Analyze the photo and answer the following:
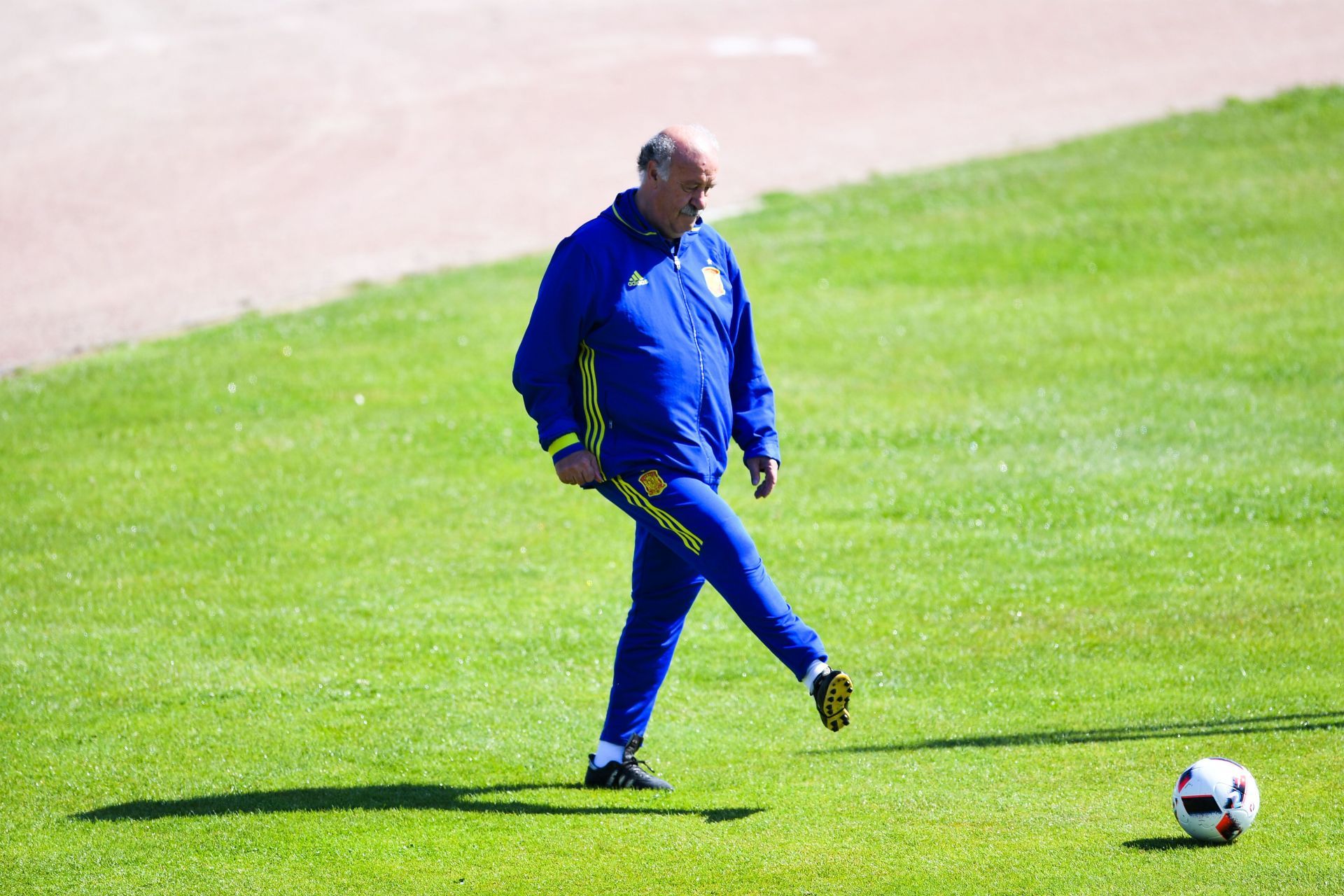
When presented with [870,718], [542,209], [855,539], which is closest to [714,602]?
[855,539]

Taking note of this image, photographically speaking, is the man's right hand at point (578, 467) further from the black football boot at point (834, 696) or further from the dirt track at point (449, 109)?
the dirt track at point (449, 109)

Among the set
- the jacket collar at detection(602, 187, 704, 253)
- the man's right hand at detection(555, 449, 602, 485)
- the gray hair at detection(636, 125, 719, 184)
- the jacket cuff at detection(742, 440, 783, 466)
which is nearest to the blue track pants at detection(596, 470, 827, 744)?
the man's right hand at detection(555, 449, 602, 485)

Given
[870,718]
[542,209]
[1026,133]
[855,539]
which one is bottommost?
[870,718]

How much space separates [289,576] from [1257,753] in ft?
17.0

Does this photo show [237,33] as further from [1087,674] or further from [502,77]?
[1087,674]

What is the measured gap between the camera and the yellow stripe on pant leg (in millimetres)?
5652

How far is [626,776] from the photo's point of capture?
614 cm

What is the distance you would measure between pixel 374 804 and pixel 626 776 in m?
0.97

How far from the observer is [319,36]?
21.0 metres

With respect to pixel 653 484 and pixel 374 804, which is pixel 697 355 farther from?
pixel 374 804

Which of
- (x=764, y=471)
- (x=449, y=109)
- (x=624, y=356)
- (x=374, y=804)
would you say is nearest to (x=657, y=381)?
(x=624, y=356)

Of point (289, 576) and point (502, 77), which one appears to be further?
point (502, 77)

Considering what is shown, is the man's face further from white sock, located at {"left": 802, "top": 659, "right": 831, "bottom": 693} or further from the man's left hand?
white sock, located at {"left": 802, "top": 659, "right": 831, "bottom": 693}

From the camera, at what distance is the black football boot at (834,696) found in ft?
17.9
